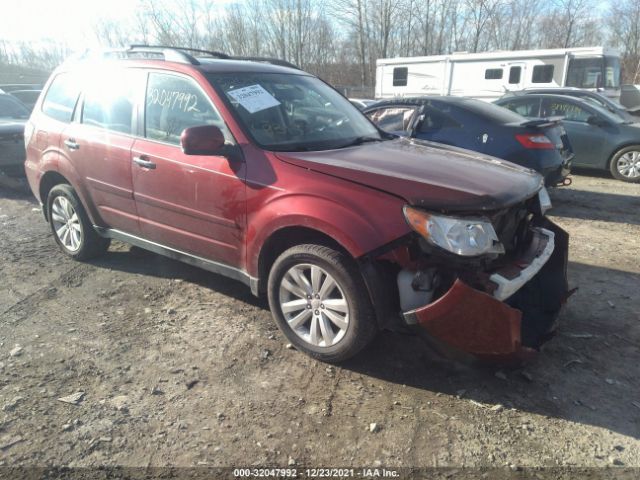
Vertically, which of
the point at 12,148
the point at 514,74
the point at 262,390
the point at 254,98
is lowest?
the point at 262,390

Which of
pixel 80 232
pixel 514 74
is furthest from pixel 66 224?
pixel 514 74

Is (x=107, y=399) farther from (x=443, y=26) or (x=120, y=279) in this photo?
(x=443, y=26)

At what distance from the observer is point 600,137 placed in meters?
8.90

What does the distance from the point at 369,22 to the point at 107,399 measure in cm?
4065

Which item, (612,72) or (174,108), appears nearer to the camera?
(174,108)

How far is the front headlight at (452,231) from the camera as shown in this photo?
103 inches

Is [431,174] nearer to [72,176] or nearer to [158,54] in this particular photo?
[158,54]

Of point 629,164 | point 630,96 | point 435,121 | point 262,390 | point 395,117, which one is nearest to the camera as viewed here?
point 262,390

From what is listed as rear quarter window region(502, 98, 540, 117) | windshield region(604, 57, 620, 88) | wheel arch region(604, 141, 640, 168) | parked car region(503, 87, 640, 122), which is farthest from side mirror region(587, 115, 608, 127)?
windshield region(604, 57, 620, 88)

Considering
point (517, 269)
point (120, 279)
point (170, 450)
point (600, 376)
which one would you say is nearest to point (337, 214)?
point (517, 269)

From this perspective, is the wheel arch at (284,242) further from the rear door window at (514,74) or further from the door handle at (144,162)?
the rear door window at (514,74)

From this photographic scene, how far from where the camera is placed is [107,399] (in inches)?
111

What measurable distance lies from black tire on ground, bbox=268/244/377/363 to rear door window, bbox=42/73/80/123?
2746 mm

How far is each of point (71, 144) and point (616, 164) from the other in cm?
887
